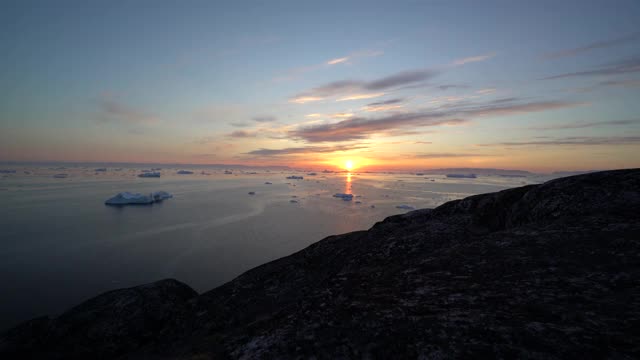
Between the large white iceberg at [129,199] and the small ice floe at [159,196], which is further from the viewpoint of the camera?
the small ice floe at [159,196]

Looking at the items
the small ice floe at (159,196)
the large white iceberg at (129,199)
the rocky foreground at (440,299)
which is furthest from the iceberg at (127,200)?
the rocky foreground at (440,299)

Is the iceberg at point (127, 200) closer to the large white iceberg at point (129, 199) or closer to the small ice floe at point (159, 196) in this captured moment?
the large white iceberg at point (129, 199)

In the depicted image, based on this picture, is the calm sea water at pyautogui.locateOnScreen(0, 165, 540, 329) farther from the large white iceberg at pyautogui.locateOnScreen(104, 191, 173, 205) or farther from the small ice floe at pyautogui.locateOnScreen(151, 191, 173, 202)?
the small ice floe at pyautogui.locateOnScreen(151, 191, 173, 202)

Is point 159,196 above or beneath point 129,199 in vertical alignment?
beneath

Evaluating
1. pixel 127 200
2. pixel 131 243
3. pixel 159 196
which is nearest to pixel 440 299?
pixel 131 243

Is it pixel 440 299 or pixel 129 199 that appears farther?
pixel 129 199

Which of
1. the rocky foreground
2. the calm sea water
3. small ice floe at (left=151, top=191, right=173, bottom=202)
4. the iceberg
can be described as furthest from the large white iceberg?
the rocky foreground

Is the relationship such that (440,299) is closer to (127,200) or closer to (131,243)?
(131,243)

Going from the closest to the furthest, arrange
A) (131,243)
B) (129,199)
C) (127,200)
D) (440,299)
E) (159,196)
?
(440,299) → (131,243) → (127,200) → (129,199) → (159,196)

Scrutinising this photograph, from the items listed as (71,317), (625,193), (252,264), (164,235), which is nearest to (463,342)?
(625,193)
